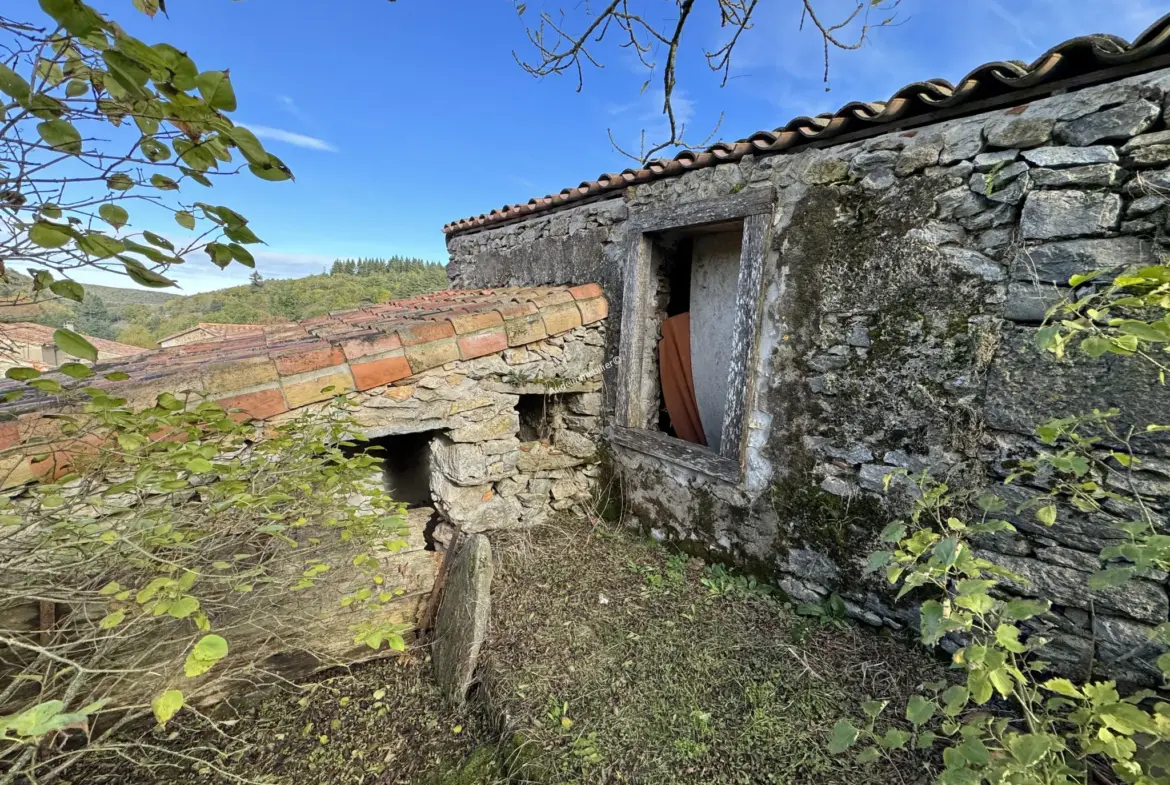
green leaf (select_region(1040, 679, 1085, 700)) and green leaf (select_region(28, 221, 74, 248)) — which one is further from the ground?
green leaf (select_region(28, 221, 74, 248))

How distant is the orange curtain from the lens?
12.5 ft

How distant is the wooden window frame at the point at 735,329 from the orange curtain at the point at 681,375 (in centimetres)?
20

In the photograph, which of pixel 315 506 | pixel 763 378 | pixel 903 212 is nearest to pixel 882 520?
pixel 763 378

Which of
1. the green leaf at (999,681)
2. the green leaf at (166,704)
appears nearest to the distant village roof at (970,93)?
the green leaf at (999,681)

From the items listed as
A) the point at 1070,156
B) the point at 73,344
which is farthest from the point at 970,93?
the point at 73,344

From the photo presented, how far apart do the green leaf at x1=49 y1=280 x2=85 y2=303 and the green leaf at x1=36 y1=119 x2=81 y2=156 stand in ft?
0.94

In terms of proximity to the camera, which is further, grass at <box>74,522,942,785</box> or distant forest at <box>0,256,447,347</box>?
distant forest at <box>0,256,447,347</box>

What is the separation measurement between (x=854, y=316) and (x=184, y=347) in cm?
453

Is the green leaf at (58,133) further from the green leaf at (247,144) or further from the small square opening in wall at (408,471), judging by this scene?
the small square opening in wall at (408,471)

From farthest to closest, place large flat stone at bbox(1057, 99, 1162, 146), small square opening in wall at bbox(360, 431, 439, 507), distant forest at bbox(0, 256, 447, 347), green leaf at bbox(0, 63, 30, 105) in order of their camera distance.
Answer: distant forest at bbox(0, 256, 447, 347) < small square opening in wall at bbox(360, 431, 439, 507) < large flat stone at bbox(1057, 99, 1162, 146) < green leaf at bbox(0, 63, 30, 105)

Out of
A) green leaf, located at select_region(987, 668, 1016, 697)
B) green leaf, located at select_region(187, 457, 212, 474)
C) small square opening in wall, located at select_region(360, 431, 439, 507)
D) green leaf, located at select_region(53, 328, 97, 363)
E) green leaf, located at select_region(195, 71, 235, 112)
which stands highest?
green leaf, located at select_region(195, 71, 235, 112)

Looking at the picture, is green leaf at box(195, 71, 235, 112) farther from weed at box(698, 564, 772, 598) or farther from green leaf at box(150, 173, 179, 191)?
weed at box(698, 564, 772, 598)

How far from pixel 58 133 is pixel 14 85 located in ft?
0.31

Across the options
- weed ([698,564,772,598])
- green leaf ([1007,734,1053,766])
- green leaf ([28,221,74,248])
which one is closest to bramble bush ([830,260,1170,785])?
green leaf ([1007,734,1053,766])
